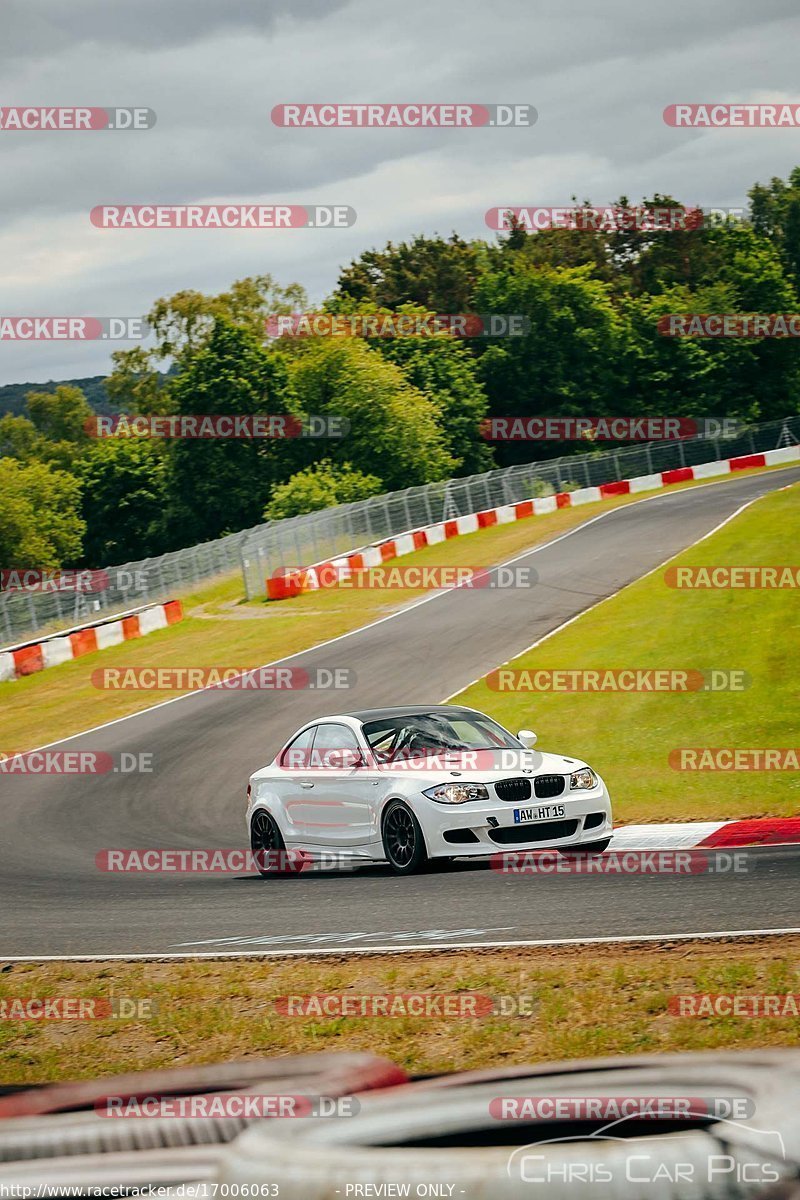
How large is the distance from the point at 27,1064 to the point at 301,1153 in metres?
4.41

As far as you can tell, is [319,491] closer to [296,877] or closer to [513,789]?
[296,877]

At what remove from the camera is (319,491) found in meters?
58.0

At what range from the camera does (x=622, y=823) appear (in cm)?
1510

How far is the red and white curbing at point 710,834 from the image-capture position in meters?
13.1

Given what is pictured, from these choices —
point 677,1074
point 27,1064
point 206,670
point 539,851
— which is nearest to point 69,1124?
point 677,1074

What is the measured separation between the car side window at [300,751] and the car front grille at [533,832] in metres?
2.42

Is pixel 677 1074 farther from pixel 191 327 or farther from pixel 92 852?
pixel 191 327

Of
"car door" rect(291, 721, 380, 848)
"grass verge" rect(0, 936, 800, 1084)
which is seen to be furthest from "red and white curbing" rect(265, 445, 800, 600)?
"grass verge" rect(0, 936, 800, 1084)

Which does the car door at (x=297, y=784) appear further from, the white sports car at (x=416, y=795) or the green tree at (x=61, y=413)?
the green tree at (x=61, y=413)

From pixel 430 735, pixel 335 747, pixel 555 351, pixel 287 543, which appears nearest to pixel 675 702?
pixel 430 735

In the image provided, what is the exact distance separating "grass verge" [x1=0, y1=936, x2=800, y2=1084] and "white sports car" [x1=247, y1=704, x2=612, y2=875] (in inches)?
131

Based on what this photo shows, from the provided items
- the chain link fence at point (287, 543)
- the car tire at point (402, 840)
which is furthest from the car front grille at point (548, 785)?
the chain link fence at point (287, 543)

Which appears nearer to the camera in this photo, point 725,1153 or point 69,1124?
point 725,1153

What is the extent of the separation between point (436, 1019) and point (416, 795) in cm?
482
